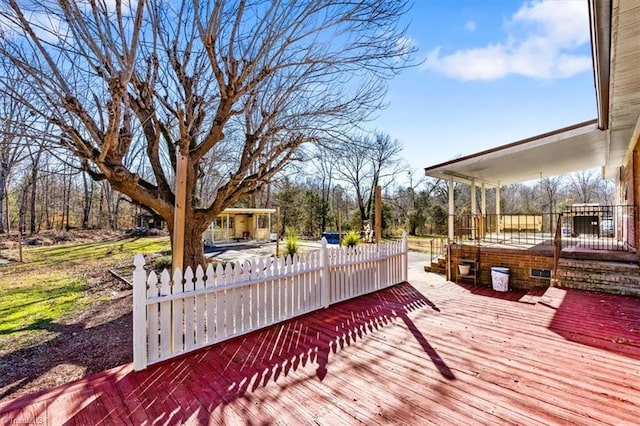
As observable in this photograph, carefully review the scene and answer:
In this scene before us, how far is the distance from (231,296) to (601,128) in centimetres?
708

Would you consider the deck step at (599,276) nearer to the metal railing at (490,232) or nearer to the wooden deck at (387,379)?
the wooden deck at (387,379)

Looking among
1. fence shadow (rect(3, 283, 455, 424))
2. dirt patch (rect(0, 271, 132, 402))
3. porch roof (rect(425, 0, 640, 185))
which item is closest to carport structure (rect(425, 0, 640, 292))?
porch roof (rect(425, 0, 640, 185))

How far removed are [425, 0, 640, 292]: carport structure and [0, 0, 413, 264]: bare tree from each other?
2833mm

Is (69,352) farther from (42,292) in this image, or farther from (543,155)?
(543,155)

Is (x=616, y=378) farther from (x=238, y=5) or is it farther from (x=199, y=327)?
(x=238, y=5)

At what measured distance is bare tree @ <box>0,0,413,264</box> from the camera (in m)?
4.03

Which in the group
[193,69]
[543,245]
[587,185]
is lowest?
[543,245]

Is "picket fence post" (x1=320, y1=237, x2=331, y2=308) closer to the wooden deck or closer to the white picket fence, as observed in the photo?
the white picket fence

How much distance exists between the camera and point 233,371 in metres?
3.07

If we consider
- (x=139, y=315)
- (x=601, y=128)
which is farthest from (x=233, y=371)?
(x=601, y=128)

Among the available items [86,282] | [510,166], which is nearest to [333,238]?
[510,166]

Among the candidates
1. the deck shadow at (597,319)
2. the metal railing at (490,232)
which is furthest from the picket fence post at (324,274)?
the metal railing at (490,232)

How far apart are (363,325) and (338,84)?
4.92 meters

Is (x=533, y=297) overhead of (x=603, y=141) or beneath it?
beneath
